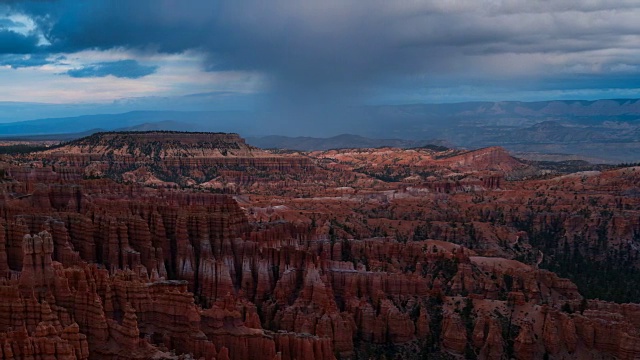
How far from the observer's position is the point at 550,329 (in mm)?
43250

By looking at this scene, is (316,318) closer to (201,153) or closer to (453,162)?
(201,153)

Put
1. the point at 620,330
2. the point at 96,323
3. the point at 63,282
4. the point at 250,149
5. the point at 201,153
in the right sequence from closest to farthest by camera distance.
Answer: the point at 96,323 < the point at 63,282 < the point at 620,330 < the point at 201,153 < the point at 250,149

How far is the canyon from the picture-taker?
94.0ft

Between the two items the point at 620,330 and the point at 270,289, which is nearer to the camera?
the point at 620,330

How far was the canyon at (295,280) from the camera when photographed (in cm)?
2864

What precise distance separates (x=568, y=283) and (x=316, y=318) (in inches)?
921

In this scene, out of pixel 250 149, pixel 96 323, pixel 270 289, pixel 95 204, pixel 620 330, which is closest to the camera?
pixel 96 323

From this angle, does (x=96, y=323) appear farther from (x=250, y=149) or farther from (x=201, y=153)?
(x=250, y=149)

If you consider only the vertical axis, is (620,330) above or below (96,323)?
below

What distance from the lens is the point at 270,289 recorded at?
158 ft

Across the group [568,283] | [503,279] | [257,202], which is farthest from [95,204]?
Result: [257,202]

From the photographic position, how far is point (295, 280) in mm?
48156

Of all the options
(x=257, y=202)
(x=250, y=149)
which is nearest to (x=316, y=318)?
(x=257, y=202)

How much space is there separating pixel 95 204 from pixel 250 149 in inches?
4625
